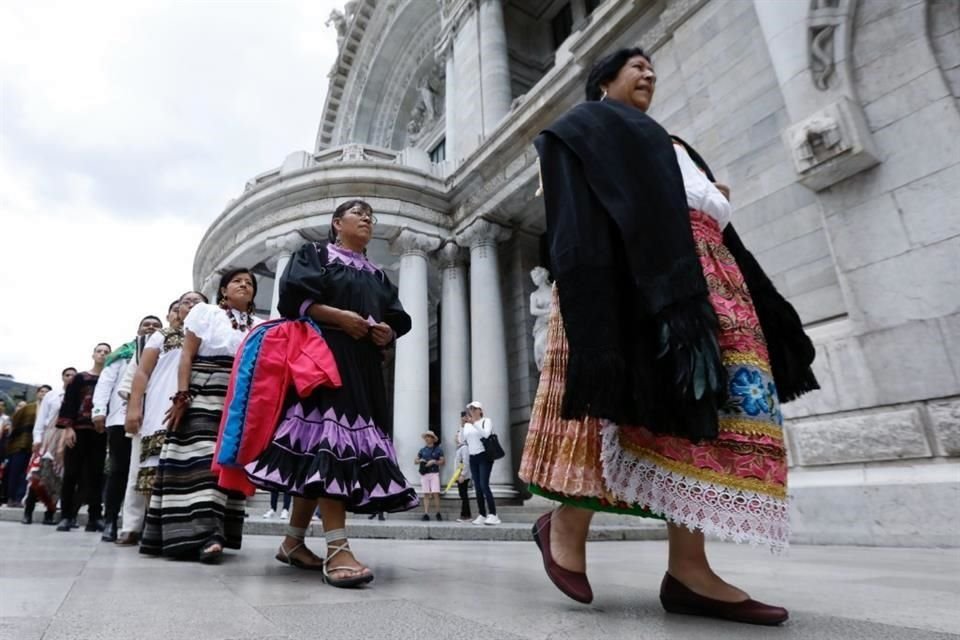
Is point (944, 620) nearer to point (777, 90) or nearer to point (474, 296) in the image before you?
point (777, 90)

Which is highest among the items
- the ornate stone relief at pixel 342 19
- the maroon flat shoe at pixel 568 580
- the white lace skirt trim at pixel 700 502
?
the ornate stone relief at pixel 342 19

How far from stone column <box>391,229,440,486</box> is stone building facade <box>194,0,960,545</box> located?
5 centimetres

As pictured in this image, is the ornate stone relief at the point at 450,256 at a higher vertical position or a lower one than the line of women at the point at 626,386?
higher

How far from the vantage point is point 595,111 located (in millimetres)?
2066

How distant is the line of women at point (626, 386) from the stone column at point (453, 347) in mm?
9749

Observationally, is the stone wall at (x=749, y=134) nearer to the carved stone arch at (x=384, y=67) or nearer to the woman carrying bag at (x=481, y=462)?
the woman carrying bag at (x=481, y=462)

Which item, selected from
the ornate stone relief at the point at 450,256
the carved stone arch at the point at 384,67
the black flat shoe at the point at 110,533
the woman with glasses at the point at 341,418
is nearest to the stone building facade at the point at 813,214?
the ornate stone relief at the point at 450,256

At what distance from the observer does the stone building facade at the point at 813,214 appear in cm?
479

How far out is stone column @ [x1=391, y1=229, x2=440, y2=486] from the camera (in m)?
12.3

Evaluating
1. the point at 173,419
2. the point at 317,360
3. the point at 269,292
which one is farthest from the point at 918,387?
the point at 269,292

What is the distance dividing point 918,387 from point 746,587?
11.5 ft

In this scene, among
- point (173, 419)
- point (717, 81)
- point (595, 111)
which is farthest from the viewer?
point (717, 81)

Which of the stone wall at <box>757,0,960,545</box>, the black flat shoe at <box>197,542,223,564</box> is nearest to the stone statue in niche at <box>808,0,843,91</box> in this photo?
the stone wall at <box>757,0,960,545</box>

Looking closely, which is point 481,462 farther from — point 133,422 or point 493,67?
point 493,67
